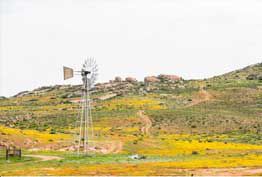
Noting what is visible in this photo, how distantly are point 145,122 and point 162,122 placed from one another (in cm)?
302

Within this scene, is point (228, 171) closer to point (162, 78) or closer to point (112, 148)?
point (112, 148)

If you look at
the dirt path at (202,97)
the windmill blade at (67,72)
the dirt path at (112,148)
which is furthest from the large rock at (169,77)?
the windmill blade at (67,72)

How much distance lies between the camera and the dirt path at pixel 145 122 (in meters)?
106

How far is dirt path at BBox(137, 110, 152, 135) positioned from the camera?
106 metres

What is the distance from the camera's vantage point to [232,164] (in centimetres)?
5512

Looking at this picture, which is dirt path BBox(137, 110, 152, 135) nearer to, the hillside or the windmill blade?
the hillside

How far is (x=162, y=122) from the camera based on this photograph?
11600 cm

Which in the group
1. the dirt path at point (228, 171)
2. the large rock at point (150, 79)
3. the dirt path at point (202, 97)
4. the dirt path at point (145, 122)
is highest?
the large rock at point (150, 79)

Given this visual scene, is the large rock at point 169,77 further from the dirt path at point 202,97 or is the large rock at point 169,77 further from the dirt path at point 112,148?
the dirt path at point 112,148

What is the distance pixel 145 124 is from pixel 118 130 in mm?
9895

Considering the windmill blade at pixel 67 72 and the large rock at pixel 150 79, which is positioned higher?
the large rock at pixel 150 79

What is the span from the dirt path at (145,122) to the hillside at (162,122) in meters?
0.06

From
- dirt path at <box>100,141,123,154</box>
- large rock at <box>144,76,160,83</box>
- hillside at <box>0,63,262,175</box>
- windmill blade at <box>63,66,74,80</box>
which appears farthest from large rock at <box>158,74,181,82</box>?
windmill blade at <box>63,66,74,80</box>

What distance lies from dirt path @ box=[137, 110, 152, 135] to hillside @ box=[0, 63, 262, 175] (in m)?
0.06
